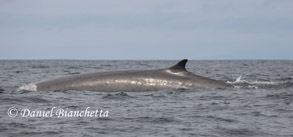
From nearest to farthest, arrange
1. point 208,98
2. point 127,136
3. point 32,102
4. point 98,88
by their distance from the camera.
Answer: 1. point 127,136
2. point 32,102
3. point 208,98
4. point 98,88

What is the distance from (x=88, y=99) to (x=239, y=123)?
4683mm

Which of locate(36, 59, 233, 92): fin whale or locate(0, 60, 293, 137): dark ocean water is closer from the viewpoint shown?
locate(0, 60, 293, 137): dark ocean water

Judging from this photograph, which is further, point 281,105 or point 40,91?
point 40,91

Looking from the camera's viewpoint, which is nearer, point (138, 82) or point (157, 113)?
point (157, 113)

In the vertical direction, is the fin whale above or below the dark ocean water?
above

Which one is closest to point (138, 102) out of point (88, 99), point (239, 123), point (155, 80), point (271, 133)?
point (88, 99)

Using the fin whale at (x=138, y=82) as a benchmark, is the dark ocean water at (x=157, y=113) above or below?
below

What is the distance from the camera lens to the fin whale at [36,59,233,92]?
50.1ft

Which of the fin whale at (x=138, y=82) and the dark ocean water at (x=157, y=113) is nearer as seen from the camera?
the dark ocean water at (x=157, y=113)

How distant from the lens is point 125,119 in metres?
10.7

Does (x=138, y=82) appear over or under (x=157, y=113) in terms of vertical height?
over

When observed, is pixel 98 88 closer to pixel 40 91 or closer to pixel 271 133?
pixel 40 91

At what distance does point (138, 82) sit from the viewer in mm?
15422

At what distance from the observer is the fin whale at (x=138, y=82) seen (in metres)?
15.3
